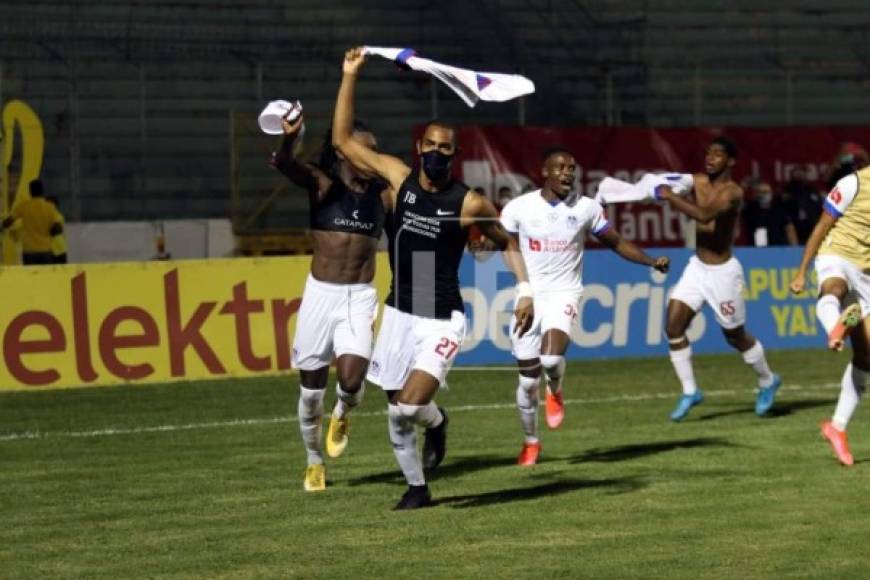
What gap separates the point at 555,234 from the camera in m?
16.2

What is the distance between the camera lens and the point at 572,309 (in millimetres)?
16125

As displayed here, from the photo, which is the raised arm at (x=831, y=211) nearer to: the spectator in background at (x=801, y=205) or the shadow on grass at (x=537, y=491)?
the shadow on grass at (x=537, y=491)

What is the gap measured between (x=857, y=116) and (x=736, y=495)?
25714mm

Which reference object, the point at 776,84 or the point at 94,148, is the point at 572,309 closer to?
the point at 94,148

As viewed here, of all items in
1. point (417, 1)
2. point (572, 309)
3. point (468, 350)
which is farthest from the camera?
point (417, 1)

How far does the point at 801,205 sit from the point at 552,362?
702 inches

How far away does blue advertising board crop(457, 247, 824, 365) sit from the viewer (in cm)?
2494

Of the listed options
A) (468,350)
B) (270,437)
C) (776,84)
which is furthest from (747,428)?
(776,84)

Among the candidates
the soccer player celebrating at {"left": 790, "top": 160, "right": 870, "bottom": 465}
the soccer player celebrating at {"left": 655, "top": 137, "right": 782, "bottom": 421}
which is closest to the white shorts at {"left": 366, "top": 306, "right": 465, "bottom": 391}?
the soccer player celebrating at {"left": 790, "top": 160, "right": 870, "bottom": 465}

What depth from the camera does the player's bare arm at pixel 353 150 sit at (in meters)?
13.0

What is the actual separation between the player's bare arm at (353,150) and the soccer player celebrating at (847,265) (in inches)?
138

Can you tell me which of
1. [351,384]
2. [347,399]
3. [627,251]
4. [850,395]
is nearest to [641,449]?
[627,251]

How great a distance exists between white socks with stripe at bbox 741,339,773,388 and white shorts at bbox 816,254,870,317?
14.1 feet

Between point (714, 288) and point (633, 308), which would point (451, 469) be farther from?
point (633, 308)
